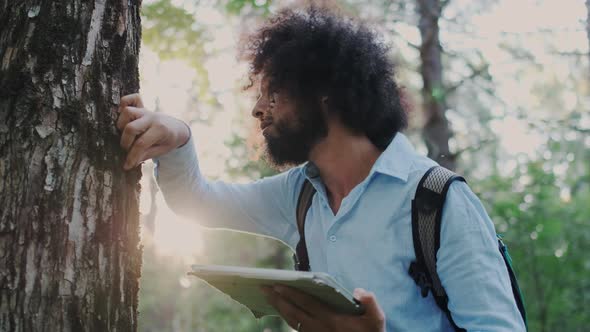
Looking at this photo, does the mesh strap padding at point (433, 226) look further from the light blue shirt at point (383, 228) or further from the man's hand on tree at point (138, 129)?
the man's hand on tree at point (138, 129)

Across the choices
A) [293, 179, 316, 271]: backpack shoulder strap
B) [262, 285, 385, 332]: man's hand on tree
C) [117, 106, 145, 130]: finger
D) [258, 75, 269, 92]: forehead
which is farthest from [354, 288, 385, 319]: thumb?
[258, 75, 269, 92]: forehead

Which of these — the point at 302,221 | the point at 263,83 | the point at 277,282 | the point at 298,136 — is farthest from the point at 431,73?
the point at 277,282

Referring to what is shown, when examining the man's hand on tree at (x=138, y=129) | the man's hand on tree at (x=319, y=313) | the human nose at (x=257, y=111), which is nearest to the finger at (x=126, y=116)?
the man's hand on tree at (x=138, y=129)

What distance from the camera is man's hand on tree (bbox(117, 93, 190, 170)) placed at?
7.27 feet

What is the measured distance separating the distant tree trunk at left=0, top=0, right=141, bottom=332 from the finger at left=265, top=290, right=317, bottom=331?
1.73 ft

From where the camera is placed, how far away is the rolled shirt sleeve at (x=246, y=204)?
10.3 ft

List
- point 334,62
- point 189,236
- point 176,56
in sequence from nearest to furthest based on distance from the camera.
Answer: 1. point 334,62
2. point 176,56
3. point 189,236

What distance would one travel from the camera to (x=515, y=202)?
32.6 feet

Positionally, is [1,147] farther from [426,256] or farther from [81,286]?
[426,256]

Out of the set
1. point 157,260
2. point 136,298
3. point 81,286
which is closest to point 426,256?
point 136,298

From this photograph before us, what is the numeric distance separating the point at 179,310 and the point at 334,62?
91.7 feet

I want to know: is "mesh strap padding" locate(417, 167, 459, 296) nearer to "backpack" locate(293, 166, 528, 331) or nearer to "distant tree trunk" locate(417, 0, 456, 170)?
"backpack" locate(293, 166, 528, 331)

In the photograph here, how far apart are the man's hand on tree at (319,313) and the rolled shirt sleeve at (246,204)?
106 centimetres

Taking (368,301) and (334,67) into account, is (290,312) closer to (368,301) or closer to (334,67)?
(368,301)
